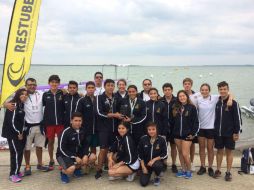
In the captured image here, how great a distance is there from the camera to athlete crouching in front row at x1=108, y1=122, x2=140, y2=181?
5176 mm

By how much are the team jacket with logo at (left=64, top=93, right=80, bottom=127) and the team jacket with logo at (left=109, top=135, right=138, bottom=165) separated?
1.05 m

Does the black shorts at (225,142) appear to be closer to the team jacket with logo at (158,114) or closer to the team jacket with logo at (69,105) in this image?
the team jacket with logo at (158,114)

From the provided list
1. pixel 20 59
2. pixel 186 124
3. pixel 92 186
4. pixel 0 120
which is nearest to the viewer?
pixel 92 186

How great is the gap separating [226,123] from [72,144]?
2798 millimetres

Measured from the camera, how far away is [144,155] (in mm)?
5262

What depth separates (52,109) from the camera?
18.4 ft

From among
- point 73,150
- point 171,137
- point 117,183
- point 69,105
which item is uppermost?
point 69,105

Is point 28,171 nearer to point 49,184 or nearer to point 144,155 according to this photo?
point 49,184

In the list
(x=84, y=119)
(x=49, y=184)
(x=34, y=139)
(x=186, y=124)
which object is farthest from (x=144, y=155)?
(x=34, y=139)

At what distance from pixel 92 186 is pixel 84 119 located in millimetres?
1286

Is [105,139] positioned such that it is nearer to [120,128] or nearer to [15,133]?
[120,128]

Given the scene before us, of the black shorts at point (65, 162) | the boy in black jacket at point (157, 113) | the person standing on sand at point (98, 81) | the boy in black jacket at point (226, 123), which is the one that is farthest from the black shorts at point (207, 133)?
the black shorts at point (65, 162)

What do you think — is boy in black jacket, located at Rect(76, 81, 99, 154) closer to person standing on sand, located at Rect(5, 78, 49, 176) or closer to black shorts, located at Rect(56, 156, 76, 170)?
black shorts, located at Rect(56, 156, 76, 170)

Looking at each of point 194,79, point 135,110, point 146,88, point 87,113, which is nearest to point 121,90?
point 135,110
